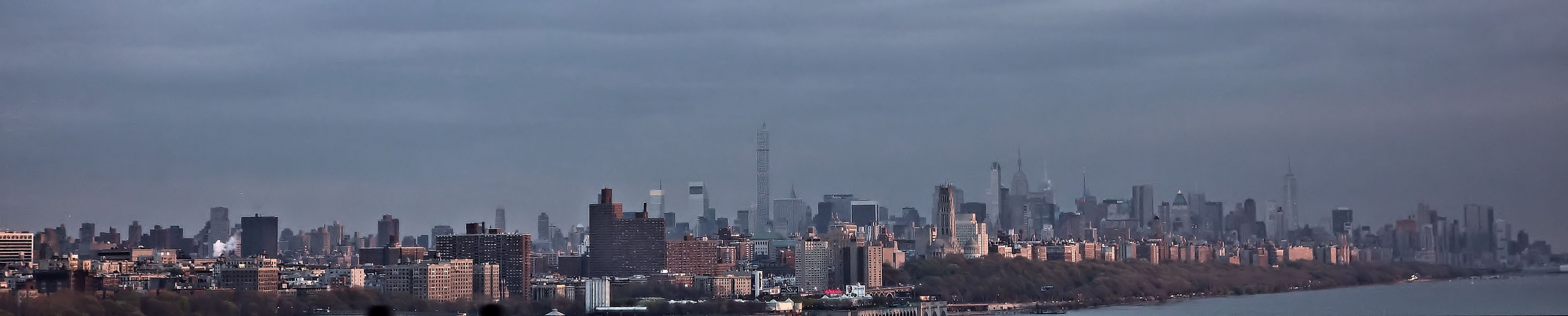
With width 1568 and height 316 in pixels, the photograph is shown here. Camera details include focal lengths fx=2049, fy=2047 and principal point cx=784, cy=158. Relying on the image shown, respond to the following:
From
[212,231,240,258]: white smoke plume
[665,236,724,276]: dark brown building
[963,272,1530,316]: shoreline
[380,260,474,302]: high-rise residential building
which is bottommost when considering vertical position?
[963,272,1530,316]: shoreline

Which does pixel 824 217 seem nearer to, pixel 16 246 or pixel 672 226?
pixel 672 226

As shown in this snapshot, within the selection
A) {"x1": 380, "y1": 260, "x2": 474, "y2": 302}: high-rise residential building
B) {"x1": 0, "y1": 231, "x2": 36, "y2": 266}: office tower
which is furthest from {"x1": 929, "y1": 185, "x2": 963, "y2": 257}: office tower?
{"x1": 0, "y1": 231, "x2": 36, "y2": 266}: office tower

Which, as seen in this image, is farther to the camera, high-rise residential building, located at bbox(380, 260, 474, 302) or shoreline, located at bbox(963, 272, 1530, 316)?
shoreline, located at bbox(963, 272, 1530, 316)

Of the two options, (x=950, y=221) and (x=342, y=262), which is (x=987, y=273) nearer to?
(x=950, y=221)

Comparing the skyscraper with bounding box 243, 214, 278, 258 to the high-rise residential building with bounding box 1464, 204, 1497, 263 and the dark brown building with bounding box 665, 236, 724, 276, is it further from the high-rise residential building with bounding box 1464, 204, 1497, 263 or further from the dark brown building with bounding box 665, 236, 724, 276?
the high-rise residential building with bounding box 1464, 204, 1497, 263

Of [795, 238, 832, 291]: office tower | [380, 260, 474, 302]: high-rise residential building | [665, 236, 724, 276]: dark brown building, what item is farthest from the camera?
[665, 236, 724, 276]: dark brown building

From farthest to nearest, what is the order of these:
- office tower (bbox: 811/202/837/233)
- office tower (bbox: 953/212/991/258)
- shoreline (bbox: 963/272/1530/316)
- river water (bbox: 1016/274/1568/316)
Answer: office tower (bbox: 811/202/837/233) → office tower (bbox: 953/212/991/258) → shoreline (bbox: 963/272/1530/316) → river water (bbox: 1016/274/1568/316)

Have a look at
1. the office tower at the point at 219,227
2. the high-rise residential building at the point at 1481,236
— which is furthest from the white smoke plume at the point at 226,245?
the high-rise residential building at the point at 1481,236
